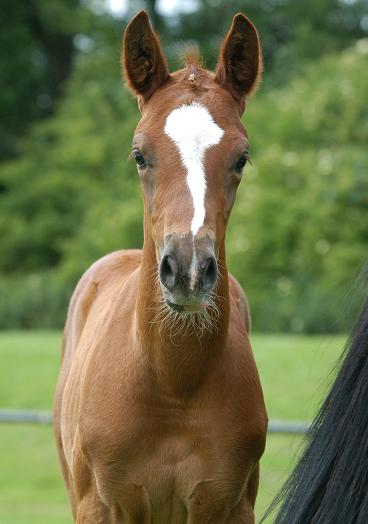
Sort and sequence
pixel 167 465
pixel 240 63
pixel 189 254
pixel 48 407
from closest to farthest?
pixel 189 254 → pixel 167 465 → pixel 240 63 → pixel 48 407

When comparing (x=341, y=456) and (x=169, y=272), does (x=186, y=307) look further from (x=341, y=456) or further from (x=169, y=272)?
(x=341, y=456)

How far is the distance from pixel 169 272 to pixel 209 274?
4.7 inches

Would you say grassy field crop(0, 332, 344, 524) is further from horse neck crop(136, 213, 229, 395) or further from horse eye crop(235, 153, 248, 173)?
horse eye crop(235, 153, 248, 173)

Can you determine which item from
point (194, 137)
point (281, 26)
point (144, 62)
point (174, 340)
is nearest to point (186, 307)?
point (174, 340)

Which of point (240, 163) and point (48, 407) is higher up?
point (240, 163)

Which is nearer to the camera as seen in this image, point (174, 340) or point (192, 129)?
point (192, 129)

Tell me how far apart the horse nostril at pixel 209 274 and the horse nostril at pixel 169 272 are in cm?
9

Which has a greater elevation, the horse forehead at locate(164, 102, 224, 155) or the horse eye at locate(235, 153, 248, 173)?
the horse forehead at locate(164, 102, 224, 155)

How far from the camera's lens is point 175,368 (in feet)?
11.7

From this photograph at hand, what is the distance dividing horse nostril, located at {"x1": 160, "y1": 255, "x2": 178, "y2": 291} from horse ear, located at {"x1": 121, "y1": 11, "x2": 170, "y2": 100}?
0.87 metres

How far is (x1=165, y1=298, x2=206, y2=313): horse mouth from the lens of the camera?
10.1ft

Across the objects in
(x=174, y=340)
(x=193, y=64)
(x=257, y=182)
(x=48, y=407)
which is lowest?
(x=48, y=407)

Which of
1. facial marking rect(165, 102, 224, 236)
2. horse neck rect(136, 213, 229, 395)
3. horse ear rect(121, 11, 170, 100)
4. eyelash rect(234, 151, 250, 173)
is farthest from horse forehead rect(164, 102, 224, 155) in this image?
horse neck rect(136, 213, 229, 395)

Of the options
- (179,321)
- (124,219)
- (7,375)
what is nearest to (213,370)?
(179,321)
